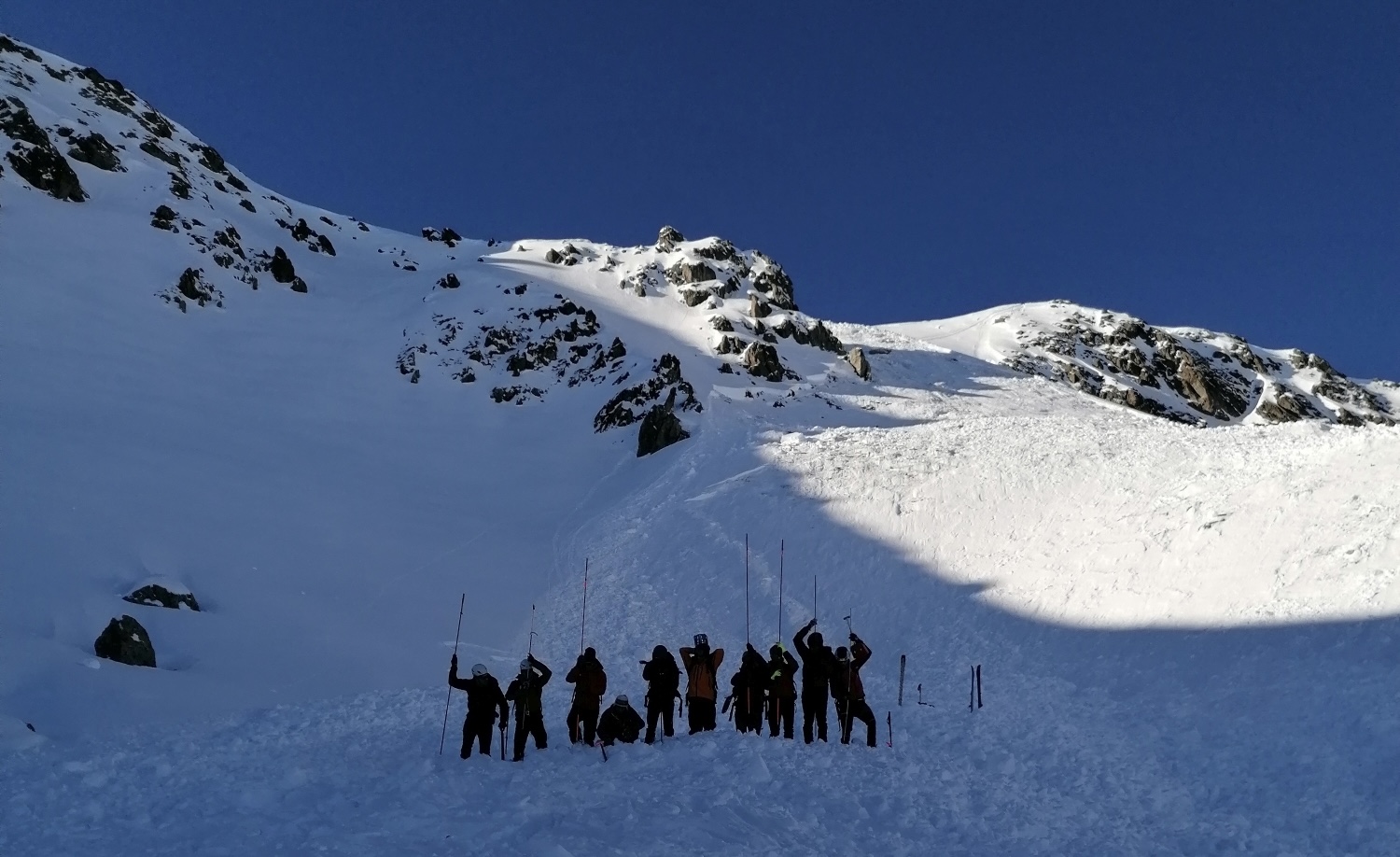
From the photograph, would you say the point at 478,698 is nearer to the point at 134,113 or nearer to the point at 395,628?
the point at 395,628

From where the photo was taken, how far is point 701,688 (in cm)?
1245

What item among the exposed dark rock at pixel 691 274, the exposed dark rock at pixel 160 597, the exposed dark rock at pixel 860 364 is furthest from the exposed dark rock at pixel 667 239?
the exposed dark rock at pixel 160 597

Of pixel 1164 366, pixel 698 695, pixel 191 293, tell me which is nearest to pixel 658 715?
pixel 698 695

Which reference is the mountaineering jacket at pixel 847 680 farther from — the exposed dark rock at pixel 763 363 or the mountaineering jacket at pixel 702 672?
the exposed dark rock at pixel 763 363

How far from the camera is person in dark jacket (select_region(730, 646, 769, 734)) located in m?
12.7

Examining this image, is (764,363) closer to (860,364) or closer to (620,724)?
(860,364)

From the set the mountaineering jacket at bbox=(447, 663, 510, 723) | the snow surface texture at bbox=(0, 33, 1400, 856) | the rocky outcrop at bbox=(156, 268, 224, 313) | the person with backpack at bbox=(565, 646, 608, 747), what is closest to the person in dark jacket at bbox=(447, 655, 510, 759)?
the mountaineering jacket at bbox=(447, 663, 510, 723)

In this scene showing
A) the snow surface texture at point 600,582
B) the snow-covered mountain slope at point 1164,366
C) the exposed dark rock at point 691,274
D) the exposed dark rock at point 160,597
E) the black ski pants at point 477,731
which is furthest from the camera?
the snow-covered mountain slope at point 1164,366

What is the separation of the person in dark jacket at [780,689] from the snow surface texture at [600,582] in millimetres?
1073

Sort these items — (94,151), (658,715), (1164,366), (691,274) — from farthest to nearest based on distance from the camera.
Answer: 1. (1164,366)
2. (691,274)
3. (94,151)
4. (658,715)

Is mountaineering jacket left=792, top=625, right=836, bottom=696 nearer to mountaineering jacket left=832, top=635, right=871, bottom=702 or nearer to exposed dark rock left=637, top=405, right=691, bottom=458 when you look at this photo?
mountaineering jacket left=832, top=635, right=871, bottom=702

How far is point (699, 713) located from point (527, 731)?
258cm

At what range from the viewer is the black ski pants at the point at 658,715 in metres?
12.0

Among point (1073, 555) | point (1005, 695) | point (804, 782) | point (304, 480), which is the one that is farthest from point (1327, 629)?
point (304, 480)
